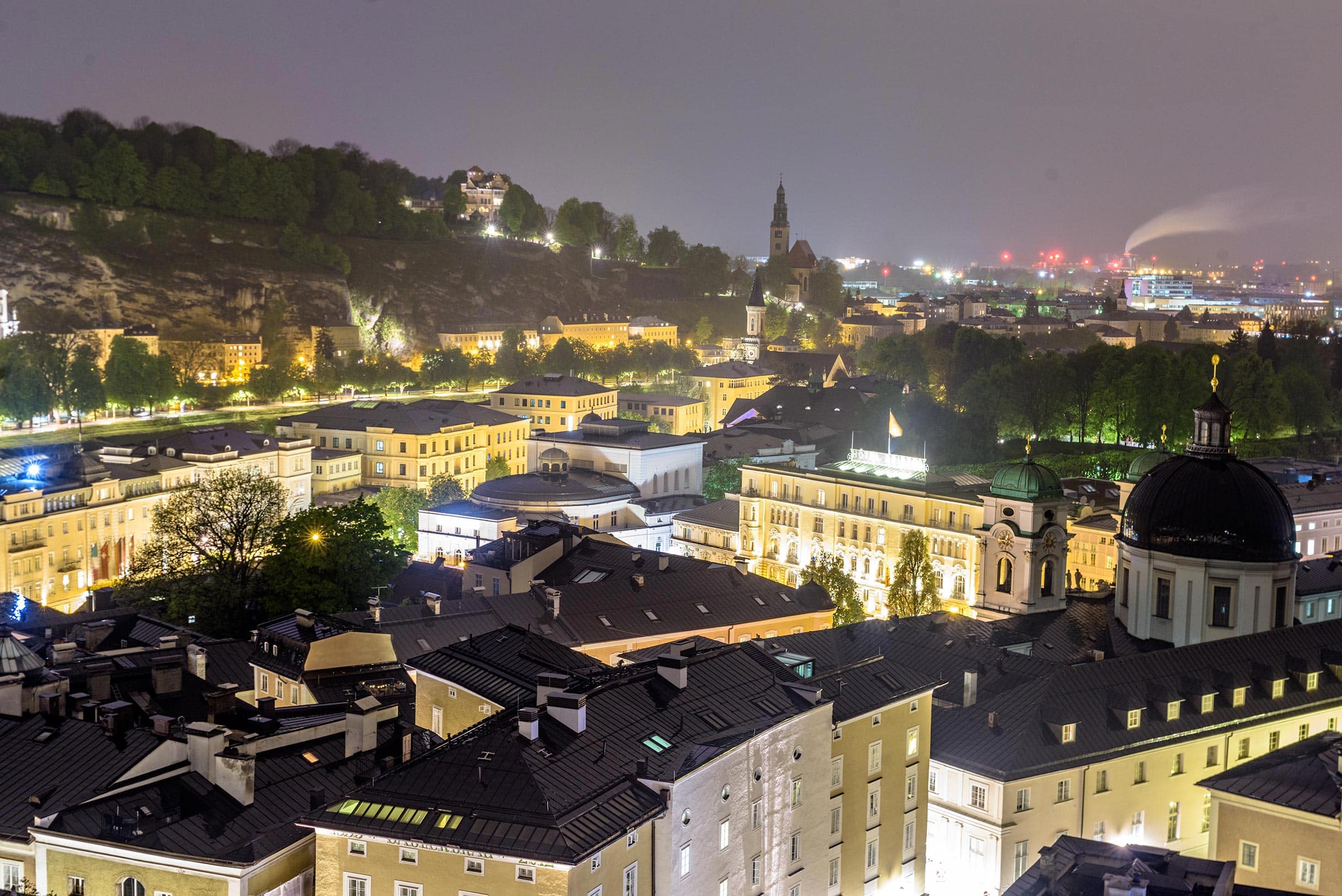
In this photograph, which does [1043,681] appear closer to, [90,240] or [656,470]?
[656,470]

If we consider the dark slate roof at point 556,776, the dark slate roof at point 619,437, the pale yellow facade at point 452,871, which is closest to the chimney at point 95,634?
the dark slate roof at point 556,776

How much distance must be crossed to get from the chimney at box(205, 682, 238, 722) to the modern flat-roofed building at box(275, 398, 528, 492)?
5646 cm

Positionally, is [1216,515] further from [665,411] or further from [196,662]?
[665,411]

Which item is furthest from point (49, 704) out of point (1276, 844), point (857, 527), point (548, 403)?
point (548, 403)

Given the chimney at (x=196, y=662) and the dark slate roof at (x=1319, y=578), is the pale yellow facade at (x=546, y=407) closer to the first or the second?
the dark slate roof at (x=1319, y=578)

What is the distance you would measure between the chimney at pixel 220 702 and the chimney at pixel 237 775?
356 centimetres

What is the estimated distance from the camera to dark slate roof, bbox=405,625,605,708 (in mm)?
25578

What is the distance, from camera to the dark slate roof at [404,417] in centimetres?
8350

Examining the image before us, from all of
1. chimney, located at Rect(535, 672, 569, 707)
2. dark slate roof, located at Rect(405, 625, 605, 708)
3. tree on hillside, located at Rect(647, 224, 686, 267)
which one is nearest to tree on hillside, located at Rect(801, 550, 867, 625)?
dark slate roof, located at Rect(405, 625, 605, 708)

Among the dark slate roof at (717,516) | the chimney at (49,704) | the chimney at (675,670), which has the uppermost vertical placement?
the chimney at (675,670)

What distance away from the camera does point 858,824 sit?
92.8 feet

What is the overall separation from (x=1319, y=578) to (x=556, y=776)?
35574 millimetres

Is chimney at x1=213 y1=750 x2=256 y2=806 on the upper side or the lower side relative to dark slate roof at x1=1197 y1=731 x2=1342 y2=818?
upper

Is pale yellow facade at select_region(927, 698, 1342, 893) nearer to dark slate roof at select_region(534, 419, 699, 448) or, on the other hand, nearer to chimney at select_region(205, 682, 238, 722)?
chimney at select_region(205, 682, 238, 722)
